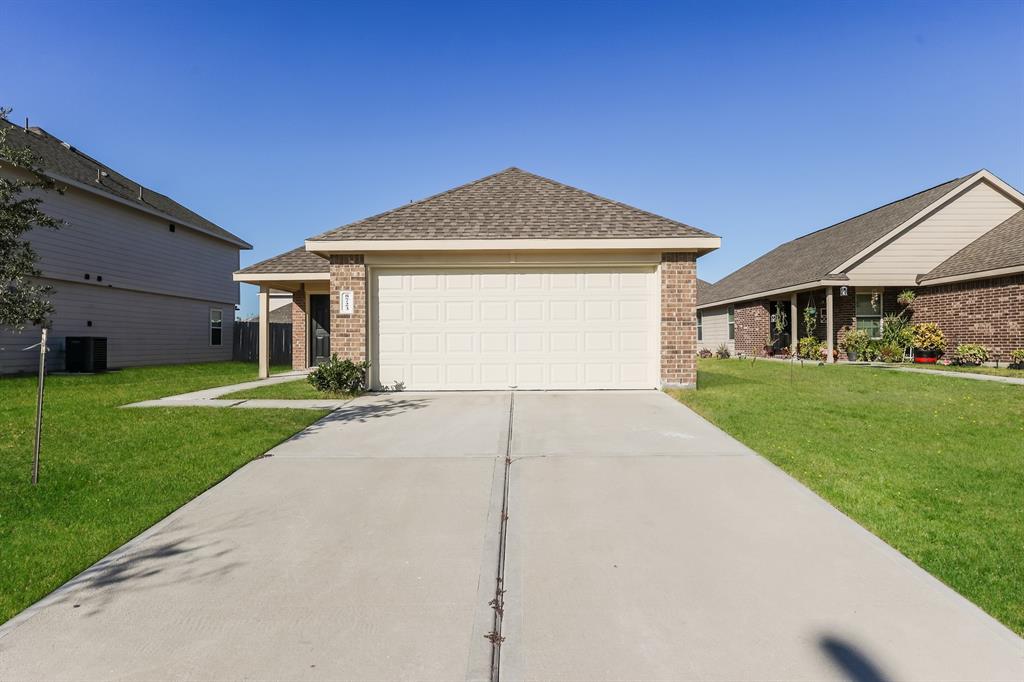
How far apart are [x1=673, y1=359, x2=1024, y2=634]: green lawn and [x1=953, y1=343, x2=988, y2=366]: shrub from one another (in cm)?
551

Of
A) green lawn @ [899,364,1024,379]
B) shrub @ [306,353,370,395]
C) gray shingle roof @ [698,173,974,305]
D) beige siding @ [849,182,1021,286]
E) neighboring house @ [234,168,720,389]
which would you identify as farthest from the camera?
gray shingle roof @ [698,173,974,305]

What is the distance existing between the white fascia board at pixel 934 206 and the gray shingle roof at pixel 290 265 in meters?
16.5

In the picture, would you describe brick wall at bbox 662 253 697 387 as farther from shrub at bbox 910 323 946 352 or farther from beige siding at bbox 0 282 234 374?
beige siding at bbox 0 282 234 374

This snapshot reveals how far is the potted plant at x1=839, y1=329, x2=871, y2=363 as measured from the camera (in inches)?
667

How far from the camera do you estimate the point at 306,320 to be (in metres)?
15.4

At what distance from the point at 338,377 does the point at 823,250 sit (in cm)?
1956

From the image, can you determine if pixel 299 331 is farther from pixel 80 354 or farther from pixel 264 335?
pixel 80 354

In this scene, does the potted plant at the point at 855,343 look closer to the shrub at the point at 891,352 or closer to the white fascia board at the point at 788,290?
the shrub at the point at 891,352

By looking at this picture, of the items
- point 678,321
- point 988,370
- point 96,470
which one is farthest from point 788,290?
point 96,470

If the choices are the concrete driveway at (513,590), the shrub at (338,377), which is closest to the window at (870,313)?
the concrete driveway at (513,590)

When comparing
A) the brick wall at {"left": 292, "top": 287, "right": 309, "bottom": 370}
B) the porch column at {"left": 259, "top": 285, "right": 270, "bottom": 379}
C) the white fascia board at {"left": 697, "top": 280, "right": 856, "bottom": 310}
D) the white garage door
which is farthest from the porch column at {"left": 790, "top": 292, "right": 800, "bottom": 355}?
the porch column at {"left": 259, "top": 285, "right": 270, "bottom": 379}

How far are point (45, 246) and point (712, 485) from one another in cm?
1943

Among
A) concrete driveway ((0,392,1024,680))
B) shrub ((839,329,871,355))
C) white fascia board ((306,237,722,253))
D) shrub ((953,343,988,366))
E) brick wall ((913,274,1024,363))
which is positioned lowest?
concrete driveway ((0,392,1024,680))

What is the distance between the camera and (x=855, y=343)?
17062 mm
